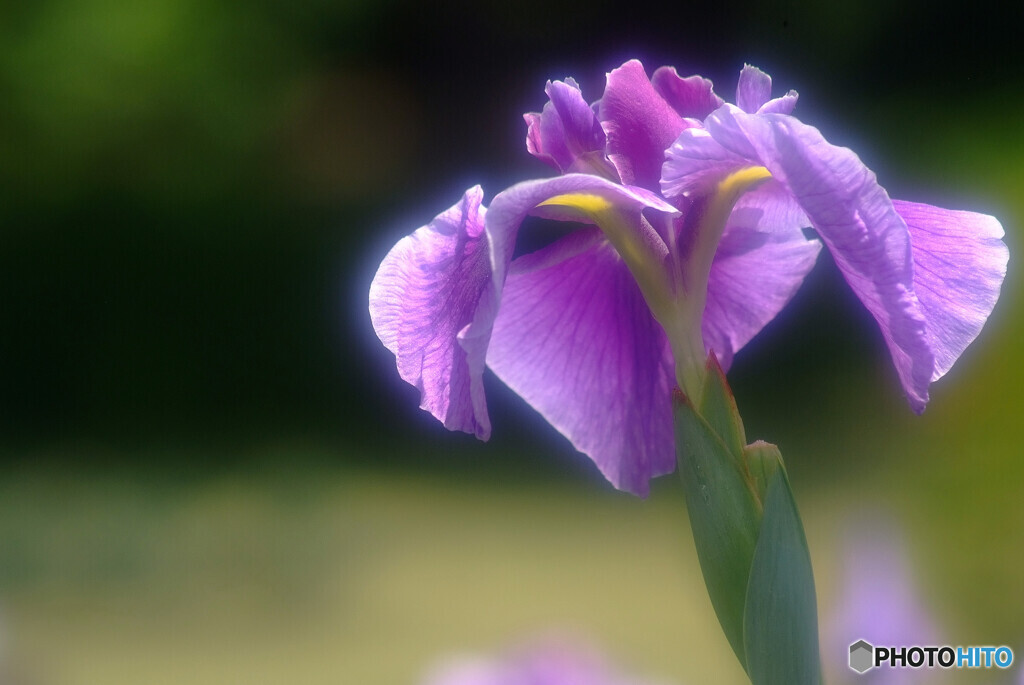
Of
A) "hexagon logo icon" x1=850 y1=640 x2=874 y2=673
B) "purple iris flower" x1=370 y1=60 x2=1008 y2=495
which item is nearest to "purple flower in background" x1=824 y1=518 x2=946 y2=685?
"hexagon logo icon" x1=850 y1=640 x2=874 y2=673

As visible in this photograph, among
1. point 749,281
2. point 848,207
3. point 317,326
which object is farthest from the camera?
point 317,326

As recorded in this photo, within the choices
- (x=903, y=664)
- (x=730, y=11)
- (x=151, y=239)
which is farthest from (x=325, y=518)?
(x=903, y=664)

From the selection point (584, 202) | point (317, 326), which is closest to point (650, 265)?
point (584, 202)

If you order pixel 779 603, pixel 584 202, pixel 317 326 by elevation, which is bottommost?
pixel 317 326

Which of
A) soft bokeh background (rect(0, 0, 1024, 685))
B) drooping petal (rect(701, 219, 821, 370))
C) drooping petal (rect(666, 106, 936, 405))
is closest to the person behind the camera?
drooping petal (rect(666, 106, 936, 405))

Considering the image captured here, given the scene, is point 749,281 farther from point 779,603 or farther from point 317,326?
point 317,326

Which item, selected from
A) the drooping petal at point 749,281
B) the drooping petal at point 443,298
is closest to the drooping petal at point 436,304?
the drooping petal at point 443,298

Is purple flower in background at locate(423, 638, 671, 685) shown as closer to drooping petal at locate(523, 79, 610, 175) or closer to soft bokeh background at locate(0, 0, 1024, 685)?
drooping petal at locate(523, 79, 610, 175)
